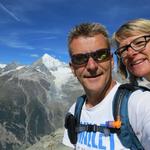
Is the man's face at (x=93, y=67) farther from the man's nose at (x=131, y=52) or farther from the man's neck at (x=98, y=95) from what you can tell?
the man's nose at (x=131, y=52)

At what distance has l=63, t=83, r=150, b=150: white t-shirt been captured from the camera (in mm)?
4941

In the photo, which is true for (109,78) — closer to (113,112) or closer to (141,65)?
(113,112)

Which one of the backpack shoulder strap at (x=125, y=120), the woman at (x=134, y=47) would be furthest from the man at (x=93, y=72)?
the woman at (x=134, y=47)

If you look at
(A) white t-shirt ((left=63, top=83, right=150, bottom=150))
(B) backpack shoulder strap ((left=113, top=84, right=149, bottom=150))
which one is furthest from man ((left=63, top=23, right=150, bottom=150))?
(B) backpack shoulder strap ((left=113, top=84, right=149, bottom=150))

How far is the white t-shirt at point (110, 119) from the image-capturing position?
494 centimetres

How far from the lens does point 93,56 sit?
6.30 m

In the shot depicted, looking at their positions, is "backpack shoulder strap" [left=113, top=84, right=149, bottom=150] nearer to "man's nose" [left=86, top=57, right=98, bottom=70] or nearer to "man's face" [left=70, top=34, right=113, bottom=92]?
"man's face" [left=70, top=34, right=113, bottom=92]

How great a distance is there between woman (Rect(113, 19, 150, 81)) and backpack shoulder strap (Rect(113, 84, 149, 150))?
181cm

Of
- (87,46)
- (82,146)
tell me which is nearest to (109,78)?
(87,46)

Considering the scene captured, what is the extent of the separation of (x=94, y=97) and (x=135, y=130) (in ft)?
4.89

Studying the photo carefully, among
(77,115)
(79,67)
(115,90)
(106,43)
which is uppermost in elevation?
(106,43)

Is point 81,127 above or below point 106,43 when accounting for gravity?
below

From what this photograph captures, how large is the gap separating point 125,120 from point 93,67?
1.41m

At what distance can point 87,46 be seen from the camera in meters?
6.37
